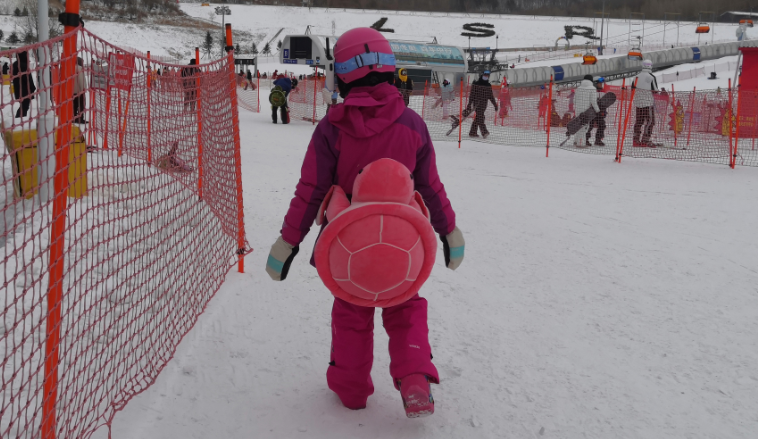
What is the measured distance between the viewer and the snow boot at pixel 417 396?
103 inches

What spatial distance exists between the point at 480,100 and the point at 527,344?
12846 mm

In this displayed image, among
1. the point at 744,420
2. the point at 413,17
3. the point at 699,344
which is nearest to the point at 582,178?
the point at 699,344

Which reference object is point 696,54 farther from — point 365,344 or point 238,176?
point 365,344

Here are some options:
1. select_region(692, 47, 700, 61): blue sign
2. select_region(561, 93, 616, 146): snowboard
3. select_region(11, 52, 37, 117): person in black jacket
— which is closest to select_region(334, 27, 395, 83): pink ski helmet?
select_region(11, 52, 37, 117): person in black jacket

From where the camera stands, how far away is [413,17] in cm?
10769

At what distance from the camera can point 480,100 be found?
52.1 ft

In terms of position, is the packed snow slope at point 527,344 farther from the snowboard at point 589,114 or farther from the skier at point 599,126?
the skier at point 599,126

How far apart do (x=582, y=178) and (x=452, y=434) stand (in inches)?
313

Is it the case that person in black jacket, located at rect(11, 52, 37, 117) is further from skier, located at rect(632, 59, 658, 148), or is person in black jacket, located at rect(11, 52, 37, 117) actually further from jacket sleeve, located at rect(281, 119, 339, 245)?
skier, located at rect(632, 59, 658, 148)

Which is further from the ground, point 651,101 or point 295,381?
point 651,101

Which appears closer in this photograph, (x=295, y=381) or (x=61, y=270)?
(x=61, y=270)

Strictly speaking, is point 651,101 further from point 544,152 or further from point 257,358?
point 257,358

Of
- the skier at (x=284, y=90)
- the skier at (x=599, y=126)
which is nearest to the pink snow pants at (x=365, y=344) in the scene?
the skier at (x=599, y=126)

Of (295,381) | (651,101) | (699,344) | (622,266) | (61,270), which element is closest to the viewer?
(61,270)
